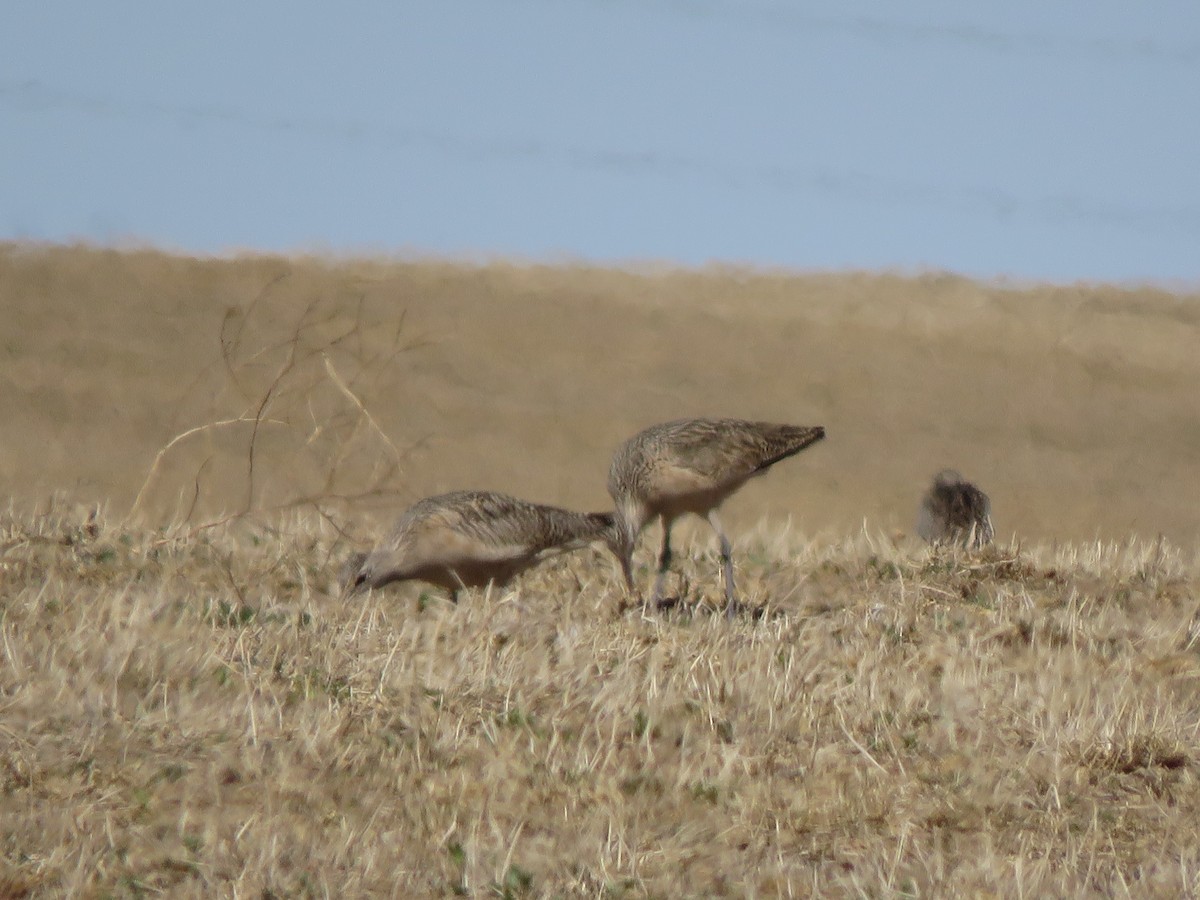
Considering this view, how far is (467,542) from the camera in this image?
27.2 feet

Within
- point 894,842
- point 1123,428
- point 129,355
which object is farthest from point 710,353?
point 894,842

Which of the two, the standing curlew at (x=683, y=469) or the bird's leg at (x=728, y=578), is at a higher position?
the standing curlew at (x=683, y=469)

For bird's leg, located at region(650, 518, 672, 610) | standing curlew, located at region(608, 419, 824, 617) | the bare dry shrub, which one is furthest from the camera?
the bare dry shrub

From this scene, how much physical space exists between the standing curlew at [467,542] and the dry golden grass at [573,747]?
34 centimetres

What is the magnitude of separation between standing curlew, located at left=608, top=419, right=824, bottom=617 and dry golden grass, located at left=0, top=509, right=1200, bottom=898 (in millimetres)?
1302

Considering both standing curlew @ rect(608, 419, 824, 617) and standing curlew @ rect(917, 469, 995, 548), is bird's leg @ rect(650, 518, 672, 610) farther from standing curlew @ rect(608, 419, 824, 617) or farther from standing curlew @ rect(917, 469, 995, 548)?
standing curlew @ rect(917, 469, 995, 548)

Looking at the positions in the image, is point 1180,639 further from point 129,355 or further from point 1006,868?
point 129,355

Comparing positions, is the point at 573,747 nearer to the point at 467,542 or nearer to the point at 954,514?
the point at 467,542

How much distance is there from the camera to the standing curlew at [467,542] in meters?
8.27


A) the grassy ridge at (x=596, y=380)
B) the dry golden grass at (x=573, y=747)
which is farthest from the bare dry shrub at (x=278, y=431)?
the dry golden grass at (x=573, y=747)

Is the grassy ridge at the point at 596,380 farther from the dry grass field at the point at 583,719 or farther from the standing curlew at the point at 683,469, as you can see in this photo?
the dry grass field at the point at 583,719

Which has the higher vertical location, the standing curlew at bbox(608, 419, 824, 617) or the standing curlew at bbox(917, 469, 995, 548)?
the standing curlew at bbox(608, 419, 824, 617)

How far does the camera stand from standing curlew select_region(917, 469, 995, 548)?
11.4m

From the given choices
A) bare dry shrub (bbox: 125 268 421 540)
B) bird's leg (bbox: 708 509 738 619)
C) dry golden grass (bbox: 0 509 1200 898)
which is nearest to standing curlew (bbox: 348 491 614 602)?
dry golden grass (bbox: 0 509 1200 898)
